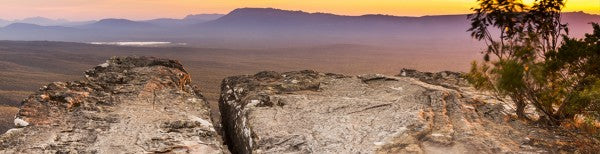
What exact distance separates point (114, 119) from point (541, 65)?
760 centimetres

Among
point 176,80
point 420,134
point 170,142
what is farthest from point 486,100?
point 176,80

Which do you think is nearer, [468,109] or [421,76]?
[468,109]

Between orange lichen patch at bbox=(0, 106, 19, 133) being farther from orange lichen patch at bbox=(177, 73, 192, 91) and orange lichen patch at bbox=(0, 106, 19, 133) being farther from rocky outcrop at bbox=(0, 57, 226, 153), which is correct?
rocky outcrop at bbox=(0, 57, 226, 153)

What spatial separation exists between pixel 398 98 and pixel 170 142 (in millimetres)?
4726

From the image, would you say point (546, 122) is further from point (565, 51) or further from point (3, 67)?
point (3, 67)

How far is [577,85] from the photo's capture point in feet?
27.7

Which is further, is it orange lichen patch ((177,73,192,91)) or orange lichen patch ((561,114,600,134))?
orange lichen patch ((177,73,192,91))

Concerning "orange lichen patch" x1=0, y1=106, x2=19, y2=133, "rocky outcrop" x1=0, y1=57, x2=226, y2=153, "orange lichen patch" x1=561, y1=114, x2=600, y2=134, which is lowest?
"orange lichen patch" x1=0, y1=106, x2=19, y2=133

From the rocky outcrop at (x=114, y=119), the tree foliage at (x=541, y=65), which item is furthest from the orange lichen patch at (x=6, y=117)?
the tree foliage at (x=541, y=65)

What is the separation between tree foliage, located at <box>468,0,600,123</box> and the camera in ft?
27.3

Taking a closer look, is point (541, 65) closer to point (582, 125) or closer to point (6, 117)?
point (582, 125)

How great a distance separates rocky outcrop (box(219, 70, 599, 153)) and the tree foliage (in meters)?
0.54

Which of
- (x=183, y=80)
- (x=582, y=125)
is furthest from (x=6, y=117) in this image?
(x=582, y=125)

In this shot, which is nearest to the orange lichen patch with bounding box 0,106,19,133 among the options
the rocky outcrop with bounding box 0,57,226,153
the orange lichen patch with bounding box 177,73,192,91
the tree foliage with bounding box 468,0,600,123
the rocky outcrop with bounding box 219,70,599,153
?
the orange lichen patch with bounding box 177,73,192,91
